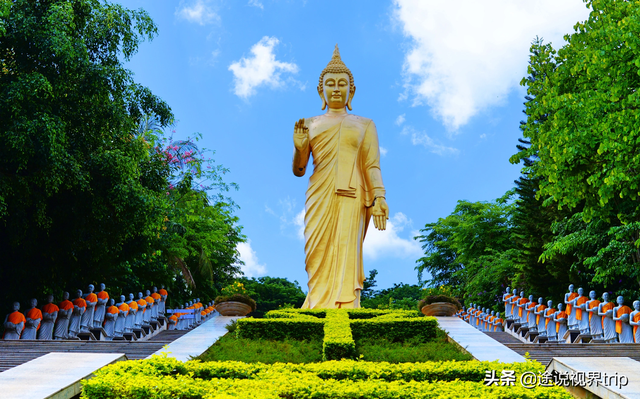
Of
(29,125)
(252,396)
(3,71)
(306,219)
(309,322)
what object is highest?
(3,71)

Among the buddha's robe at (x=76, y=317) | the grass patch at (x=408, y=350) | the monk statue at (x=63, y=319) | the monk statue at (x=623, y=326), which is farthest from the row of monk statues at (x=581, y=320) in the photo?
the monk statue at (x=63, y=319)

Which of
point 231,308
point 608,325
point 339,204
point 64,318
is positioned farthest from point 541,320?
point 64,318

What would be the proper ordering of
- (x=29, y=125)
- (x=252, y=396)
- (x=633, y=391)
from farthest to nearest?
(x=29, y=125)
(x=633, y=391)
(x=252, y=396)

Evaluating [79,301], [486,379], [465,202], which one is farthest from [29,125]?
[465,202]

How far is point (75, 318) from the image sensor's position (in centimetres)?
1158

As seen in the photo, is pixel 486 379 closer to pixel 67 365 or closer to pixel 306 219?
pixel 67 365

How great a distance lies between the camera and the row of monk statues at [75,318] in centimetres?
1020

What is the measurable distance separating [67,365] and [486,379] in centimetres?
342

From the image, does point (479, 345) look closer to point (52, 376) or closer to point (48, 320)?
point (52, 376)

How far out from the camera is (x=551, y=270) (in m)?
15.6

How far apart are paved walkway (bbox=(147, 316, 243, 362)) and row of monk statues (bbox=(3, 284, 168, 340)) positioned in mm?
3739

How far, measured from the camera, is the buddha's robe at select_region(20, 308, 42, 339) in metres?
10.3

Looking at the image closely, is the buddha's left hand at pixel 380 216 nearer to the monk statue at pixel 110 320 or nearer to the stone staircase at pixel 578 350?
the stone staircase at pixel 578 350

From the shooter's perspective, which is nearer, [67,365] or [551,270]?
[67,365]
